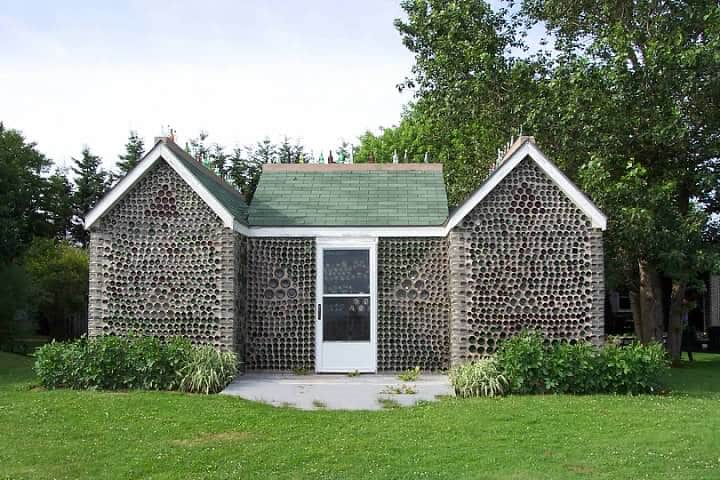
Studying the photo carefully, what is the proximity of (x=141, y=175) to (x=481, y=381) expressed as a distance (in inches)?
268

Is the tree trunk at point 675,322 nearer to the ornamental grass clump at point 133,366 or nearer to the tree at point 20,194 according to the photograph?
the ornamental grass clump at point 133,366

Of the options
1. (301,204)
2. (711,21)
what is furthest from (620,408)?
(711,21)

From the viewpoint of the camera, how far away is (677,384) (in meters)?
13.2

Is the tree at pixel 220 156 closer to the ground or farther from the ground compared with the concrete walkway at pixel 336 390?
farther from the ground

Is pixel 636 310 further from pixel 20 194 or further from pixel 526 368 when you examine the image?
pixel 20 194

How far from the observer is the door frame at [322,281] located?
44.2 feet

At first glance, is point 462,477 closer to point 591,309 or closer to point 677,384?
point 591,309

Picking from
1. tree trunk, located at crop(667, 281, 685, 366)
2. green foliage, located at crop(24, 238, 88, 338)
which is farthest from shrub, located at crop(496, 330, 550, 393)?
green foliage, located at crop(24, 238, 88, 338)

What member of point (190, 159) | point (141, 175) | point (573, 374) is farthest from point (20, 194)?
point (573, 374)

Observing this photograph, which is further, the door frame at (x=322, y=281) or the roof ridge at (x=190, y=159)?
the door frame at (x=322, y=281)

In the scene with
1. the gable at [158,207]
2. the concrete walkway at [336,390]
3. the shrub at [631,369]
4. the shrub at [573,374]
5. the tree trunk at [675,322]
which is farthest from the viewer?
the tree trunk at [675,322]

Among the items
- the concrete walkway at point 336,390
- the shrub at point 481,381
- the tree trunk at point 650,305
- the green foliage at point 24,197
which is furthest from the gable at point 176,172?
the tree trunk at point 650,305

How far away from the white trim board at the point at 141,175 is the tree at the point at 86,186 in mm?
25842

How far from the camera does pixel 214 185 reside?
14.2 meters
